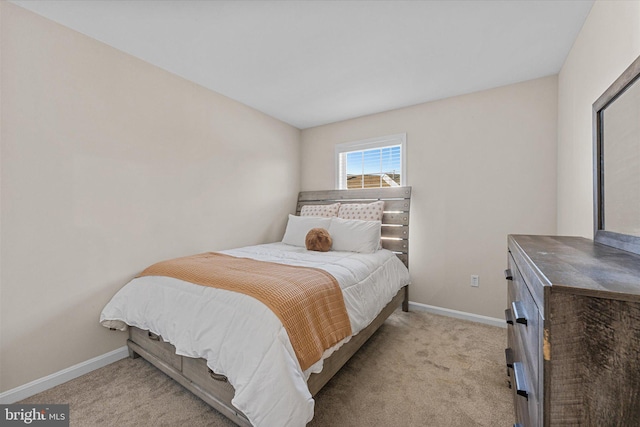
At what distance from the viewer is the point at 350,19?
1742 mm

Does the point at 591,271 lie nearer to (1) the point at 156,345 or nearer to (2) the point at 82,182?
(1) the point at 156,345

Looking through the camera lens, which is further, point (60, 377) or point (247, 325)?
point (60, 377)

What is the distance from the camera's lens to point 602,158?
1348 millimetres

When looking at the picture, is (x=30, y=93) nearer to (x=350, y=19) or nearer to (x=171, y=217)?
(x=171, y=217)

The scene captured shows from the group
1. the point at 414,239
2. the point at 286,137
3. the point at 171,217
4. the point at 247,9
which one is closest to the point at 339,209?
the point at 414,239

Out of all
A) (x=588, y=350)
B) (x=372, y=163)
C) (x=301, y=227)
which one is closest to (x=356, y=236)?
(x=301, y=227)

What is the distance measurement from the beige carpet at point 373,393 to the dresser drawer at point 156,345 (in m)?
0.18

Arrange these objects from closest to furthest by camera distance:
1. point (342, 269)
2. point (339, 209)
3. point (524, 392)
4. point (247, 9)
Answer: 1. point (524, 392)
2. point (247, 9)
3. point (342, 269)
4. point (339, 209)

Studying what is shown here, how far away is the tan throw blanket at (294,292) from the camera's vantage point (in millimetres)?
1308

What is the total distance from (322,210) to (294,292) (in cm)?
208

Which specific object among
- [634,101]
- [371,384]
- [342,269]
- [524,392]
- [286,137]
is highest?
[286,137]

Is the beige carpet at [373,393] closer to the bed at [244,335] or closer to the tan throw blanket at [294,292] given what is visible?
the bed at [244,335]

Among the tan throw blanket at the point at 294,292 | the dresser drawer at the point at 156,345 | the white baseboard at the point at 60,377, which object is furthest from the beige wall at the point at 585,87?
the white baseboard at the point at 60,377

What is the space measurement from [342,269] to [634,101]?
5.40ft
